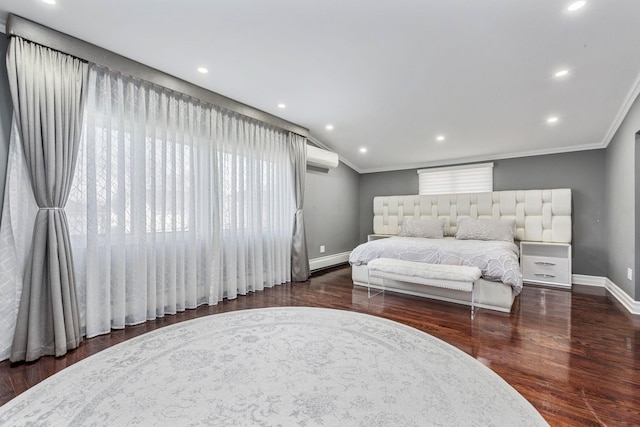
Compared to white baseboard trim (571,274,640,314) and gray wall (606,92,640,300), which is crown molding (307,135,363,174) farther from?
white baseboard trim (571,274,640,314)

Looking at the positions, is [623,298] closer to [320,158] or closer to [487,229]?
[487,229]

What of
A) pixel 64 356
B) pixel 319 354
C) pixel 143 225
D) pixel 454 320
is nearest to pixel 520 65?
pixel 454 320

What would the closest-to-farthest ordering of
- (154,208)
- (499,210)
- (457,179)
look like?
(154,208)
(499,210)
(457,179)

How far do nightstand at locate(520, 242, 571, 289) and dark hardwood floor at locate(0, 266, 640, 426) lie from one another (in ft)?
0.79

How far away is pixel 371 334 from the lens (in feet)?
7.68

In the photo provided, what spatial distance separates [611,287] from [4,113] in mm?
6565

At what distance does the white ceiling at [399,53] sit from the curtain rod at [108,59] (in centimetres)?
6

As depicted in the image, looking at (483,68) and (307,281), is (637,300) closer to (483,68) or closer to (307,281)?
(483,68)

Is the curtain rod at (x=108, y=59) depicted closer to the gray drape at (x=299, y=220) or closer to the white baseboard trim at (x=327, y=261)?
the gray drape at (x=299, y=220)

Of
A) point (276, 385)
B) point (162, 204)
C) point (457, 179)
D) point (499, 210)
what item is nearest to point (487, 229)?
point (499, 210)

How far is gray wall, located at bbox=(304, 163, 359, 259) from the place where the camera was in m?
4.90

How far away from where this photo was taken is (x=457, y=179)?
5.12 meters

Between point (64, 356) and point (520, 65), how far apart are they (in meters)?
4.40

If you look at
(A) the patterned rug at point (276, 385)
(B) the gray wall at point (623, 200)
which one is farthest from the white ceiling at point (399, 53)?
(A) the patterned rug at point (276, 385)
